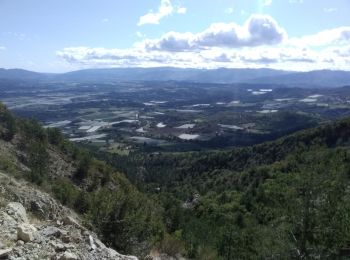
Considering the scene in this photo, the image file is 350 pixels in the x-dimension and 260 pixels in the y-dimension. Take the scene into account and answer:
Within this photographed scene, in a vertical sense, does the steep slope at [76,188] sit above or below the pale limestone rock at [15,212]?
below

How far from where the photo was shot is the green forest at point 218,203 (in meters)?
20.3

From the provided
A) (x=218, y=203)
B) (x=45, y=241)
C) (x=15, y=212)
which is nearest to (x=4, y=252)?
(x=45, y=241)

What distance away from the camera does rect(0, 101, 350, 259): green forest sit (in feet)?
66.6

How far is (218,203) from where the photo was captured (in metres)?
80.9

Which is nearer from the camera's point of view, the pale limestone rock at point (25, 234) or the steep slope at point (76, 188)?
the pale limestone rock at point (25, 234)

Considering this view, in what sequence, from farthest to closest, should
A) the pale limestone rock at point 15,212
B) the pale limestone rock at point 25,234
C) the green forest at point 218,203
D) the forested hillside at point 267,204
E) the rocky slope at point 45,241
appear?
the forested hillside at point 267,204 < the green forest at point 218,203 < the pale limestone rock at point 15,212 < the pale limestone rock at point 25,234 < the rocky slope at point 45,241

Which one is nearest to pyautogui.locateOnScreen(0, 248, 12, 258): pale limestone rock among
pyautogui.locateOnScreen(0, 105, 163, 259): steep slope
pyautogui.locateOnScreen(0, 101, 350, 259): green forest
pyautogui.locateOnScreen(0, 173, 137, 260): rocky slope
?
pyautogui.locateOnScreen(0, 173, 137, 260): rocky slope

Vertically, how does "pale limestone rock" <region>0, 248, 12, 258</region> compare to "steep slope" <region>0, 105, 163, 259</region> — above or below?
above

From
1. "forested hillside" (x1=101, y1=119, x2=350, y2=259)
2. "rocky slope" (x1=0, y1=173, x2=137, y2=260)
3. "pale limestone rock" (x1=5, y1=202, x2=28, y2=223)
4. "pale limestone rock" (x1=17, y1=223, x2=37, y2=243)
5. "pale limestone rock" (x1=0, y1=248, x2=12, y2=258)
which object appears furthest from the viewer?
"forested hillside" (x1=101, y1=119, x2=350, y2=259)

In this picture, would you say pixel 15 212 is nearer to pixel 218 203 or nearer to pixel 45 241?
pixel 45 241

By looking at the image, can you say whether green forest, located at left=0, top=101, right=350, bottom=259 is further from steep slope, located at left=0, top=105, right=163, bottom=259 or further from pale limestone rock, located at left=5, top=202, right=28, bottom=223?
pale limestone rock, located at left=5, top=202, right=28, bottom=223

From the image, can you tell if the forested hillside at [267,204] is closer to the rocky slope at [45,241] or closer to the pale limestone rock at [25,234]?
the rocky slope at [45,241]

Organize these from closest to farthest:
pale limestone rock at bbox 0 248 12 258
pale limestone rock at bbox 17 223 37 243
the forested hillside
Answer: pale limestone rock at bbox 0 248 12 258, pale limestone rock at bbox 17 223 37 243, the forested hillside

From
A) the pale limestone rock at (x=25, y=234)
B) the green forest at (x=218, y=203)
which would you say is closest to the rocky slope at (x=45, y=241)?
the pale limestone rock at (x=25, y=234)
